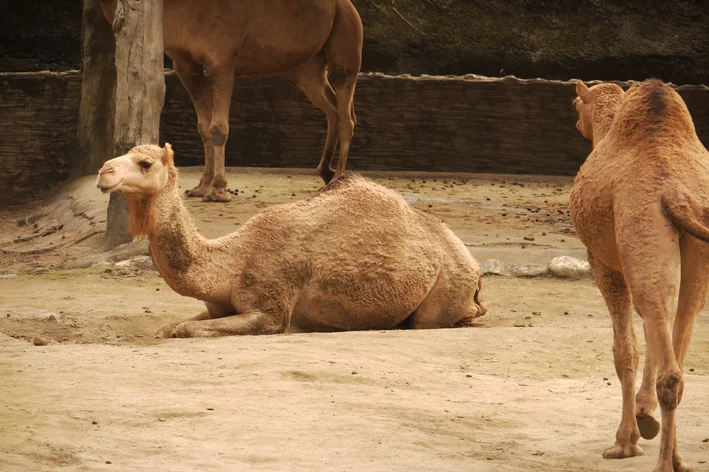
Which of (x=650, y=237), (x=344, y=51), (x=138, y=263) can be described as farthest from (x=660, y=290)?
(x=344, y=51)

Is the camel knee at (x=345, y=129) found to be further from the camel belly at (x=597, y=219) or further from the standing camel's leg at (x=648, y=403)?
the standing camel's leg at (x=648, y=403)

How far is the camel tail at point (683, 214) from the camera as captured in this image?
437 cm

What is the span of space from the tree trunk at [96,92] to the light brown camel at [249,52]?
7.20 ft

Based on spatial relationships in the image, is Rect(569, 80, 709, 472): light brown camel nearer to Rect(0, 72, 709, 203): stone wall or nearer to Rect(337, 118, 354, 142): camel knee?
Rect(337, 118, 354, 142): camel knee

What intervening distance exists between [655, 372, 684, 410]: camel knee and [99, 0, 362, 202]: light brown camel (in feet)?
29.0

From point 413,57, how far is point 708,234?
16.3 m

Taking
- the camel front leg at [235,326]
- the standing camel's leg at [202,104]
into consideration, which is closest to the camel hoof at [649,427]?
the camel front leg at [235,326]

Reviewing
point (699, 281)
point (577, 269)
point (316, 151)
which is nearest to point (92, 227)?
point (577, 269)

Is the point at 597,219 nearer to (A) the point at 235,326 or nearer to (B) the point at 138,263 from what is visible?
(A) the point at 235,326

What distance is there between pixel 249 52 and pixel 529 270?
4260mm

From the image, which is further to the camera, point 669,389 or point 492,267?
point 492,267

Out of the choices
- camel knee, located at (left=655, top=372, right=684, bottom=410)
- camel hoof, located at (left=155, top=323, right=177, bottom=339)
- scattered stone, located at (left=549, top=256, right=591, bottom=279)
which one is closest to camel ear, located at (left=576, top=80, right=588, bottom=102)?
camel knee, located at (left=655, top=372, right=684, bottom=410)

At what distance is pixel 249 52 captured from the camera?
13273 millimetres

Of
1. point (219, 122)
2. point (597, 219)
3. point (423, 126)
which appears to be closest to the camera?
point (597, 219)
